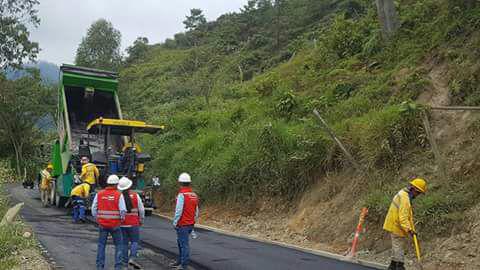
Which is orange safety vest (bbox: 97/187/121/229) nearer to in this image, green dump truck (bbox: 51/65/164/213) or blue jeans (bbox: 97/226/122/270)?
blue jeans (bbox: 97/226/122/270)

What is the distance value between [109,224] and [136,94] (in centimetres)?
3994

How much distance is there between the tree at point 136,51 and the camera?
70.1 meters

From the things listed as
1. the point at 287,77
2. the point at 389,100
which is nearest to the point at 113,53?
the point at 287,77

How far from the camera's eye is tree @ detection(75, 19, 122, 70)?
2007 inches

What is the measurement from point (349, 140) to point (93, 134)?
8130mm

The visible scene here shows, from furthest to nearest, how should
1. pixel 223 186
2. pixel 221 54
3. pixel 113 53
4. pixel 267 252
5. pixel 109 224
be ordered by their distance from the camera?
pixel 113 53, pixel 221 54, pixel 223 186, pixel 267 252, pixel 109 224

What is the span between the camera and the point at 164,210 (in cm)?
1917

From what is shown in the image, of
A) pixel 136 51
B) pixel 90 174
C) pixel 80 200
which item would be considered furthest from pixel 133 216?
pixel 136 51

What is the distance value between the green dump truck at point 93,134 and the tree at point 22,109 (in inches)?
1013

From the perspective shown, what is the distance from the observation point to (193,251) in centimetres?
1048

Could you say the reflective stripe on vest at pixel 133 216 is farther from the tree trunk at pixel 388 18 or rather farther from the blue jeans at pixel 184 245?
the tree trunk at pixel 388 18

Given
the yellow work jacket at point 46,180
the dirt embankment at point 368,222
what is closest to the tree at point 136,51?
the yellow work jacket at point 46,180

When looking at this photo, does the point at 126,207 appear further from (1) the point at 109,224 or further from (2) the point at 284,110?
(2) the point at 284,110

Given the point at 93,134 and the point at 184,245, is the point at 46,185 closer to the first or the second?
the point at 93,134
